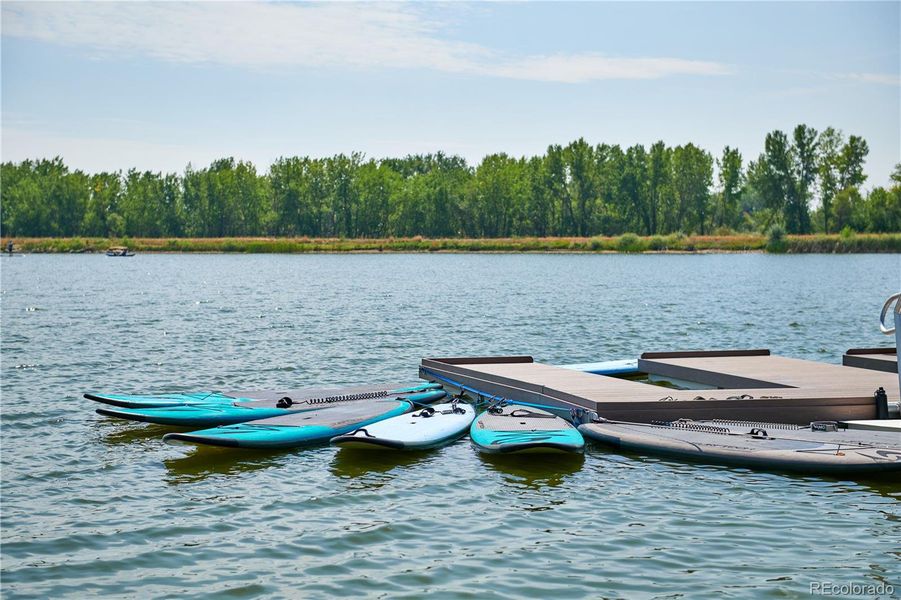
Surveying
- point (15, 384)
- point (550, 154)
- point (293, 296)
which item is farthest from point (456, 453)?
point (550, 154)

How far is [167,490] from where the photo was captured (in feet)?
40.3

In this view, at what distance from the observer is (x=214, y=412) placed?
50.1 feet

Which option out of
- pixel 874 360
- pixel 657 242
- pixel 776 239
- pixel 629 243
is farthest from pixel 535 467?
pixel 657 242

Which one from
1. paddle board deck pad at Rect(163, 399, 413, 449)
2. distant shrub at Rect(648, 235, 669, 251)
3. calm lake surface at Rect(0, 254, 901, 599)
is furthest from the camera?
distant shrub at Rect(648, 235, 669, 251)

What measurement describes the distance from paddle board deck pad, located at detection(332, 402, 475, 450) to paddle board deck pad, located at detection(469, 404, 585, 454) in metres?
0.37

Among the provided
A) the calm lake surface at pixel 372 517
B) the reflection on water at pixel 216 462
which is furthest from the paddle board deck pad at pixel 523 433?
the reflection on water at pixel 216 462

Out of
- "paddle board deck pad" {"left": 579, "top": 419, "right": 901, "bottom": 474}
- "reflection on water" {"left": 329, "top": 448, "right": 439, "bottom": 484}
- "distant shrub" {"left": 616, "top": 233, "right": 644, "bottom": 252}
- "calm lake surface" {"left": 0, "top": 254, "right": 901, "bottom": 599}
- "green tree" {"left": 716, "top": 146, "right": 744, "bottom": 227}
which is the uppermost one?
"green tree" {"left": 716, "top": 146, "right": 744, "bottom": 227}

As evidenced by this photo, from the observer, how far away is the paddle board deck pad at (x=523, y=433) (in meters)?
12.8

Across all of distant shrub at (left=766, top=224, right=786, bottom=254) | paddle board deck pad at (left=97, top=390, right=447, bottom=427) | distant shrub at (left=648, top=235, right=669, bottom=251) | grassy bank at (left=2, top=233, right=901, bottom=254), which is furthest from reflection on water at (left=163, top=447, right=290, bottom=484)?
distant shrub at (left=648, top=235, right=669, bottom=251)

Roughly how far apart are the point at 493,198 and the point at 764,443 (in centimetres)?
11913

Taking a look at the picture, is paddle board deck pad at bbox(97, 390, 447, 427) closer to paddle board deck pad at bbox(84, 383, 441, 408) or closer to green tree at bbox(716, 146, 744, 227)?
paddle board deck pad at bbox(84, 383, 441, 408)

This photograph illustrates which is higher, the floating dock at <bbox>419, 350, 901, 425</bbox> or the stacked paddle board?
the floating dock at <bbox>419, 350, 901, 425</bbox>

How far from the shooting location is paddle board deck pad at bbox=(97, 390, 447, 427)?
1495cm

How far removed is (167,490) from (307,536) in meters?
2.69
